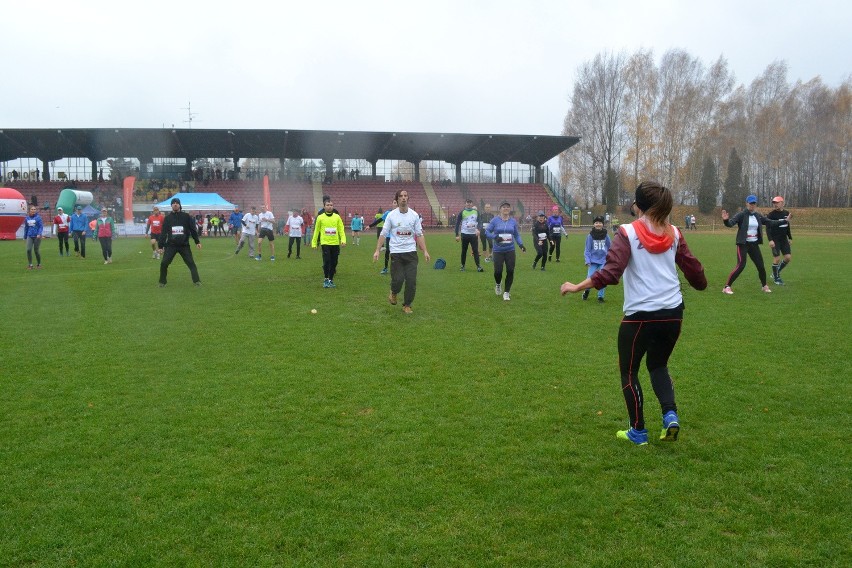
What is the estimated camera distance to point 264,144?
5394 cm

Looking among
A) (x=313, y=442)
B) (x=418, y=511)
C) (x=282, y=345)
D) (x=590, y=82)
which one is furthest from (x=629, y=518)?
(x=590, y=82)

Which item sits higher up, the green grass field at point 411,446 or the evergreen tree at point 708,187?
the evergreen tree at point 708,187

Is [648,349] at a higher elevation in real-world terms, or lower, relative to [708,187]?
lower

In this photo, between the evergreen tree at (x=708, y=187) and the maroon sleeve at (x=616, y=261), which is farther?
the evergreen tree at (x=708, y=187)

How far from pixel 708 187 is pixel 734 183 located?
219 centimetres

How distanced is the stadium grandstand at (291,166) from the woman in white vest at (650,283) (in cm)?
4564

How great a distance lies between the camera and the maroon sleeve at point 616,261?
4480 millimetres

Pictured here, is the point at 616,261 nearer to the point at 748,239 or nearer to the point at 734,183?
the point at 748,239

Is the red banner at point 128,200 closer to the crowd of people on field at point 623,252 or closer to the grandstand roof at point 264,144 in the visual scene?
the grandstand roof at point 264,144

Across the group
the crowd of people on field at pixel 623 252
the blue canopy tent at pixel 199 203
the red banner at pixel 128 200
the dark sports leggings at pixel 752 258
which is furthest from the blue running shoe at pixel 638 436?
the red banner at pixel 128 200

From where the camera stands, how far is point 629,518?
3721mm

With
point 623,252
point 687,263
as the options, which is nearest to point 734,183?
point 687,263

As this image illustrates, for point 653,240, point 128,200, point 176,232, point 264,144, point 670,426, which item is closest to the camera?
point 653,240

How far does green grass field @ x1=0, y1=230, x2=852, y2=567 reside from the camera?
348 cm
